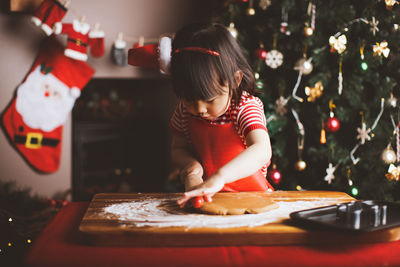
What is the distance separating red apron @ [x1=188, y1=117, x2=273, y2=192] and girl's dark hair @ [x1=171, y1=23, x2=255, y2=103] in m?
0.21

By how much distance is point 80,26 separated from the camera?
8.25ft

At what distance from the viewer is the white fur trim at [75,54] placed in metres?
2.53

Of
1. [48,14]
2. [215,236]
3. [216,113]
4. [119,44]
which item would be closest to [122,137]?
[119,44]

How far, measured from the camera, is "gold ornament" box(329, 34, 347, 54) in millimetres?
1944

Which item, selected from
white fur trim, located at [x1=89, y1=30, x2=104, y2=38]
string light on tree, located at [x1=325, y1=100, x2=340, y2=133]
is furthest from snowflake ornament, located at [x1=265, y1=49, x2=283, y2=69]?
white fur trim, located at [x1=89, y1=30, x2=104, y2=38]

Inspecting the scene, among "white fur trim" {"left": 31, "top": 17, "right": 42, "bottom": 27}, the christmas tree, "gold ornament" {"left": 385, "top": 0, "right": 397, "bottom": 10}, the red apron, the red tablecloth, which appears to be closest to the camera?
the red tablecloth

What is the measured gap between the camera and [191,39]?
1.00 m

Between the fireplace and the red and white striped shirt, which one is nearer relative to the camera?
the red and white striped shirt

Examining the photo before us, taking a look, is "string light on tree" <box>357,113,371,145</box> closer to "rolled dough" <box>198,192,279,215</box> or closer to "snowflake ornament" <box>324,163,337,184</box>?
"snowflake ornament" <box>324,163,337,184</box>

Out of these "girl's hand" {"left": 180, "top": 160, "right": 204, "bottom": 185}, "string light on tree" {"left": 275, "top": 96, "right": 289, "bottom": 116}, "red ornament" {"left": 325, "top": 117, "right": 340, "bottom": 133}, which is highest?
"string light on tree" {"left": 275, "top": 96, "right": 289, "bottom": 116}

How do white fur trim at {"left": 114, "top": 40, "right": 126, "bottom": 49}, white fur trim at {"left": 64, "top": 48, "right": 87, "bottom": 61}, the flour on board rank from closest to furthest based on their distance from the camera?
the flour on board < white fur trim at {"left": 64, "top": 48, "right": 87, "bottom": 61} < white fur trim at {"left": 114, "top": 40, "right": 126, "bottom": 49}

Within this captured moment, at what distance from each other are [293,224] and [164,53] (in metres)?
0.57

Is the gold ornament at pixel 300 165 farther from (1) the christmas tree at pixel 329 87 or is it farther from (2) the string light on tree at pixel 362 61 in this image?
(2) the string light on tree at pixel 362 61

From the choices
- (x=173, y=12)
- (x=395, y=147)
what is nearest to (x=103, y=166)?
(x=173, y=12)
